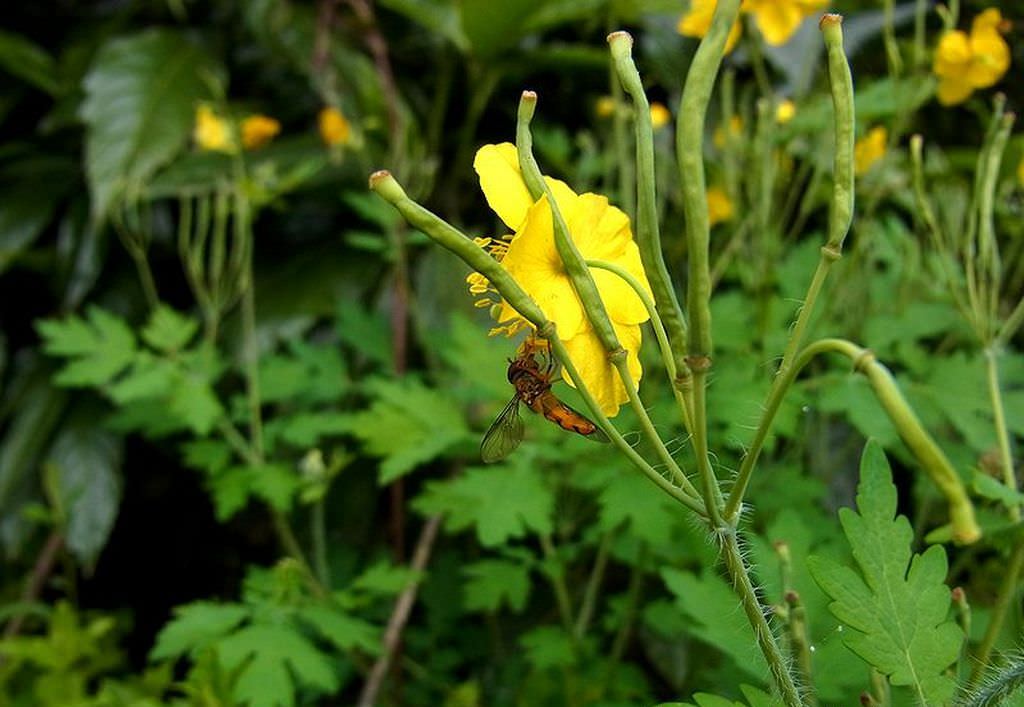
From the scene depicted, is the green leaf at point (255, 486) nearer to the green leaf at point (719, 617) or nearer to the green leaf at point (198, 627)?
the green leaf at point (198, 627)

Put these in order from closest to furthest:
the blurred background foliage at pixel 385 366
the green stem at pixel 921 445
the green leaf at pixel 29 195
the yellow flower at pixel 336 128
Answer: the green stem at pixel 921 445 → the blurred background foliage at pixel 385 366 → the yellow flower at pixel 336 128 → the green leaf at pixel 29 195

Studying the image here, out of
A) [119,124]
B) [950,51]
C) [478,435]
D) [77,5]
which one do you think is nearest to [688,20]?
[950,51]

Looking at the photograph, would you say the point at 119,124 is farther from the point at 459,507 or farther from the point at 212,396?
the point at 459,507

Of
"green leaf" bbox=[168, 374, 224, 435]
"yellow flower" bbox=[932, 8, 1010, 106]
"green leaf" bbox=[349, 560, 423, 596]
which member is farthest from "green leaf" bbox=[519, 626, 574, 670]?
"yellow flower" bbox=[932, 8, 1010, 106]

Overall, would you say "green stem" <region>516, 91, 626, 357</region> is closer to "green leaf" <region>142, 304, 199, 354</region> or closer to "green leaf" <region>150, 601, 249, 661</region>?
"green leaf" <region>150, 601, 249, 661</region>

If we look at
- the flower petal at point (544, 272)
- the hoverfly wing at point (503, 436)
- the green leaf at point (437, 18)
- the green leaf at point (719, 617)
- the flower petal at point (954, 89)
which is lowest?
the green leaf at point (719, 617)

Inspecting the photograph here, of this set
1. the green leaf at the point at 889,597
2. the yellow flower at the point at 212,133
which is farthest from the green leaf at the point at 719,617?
the yellow flower at the point at 212,133

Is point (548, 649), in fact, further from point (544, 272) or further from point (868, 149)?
point (868, 149)
